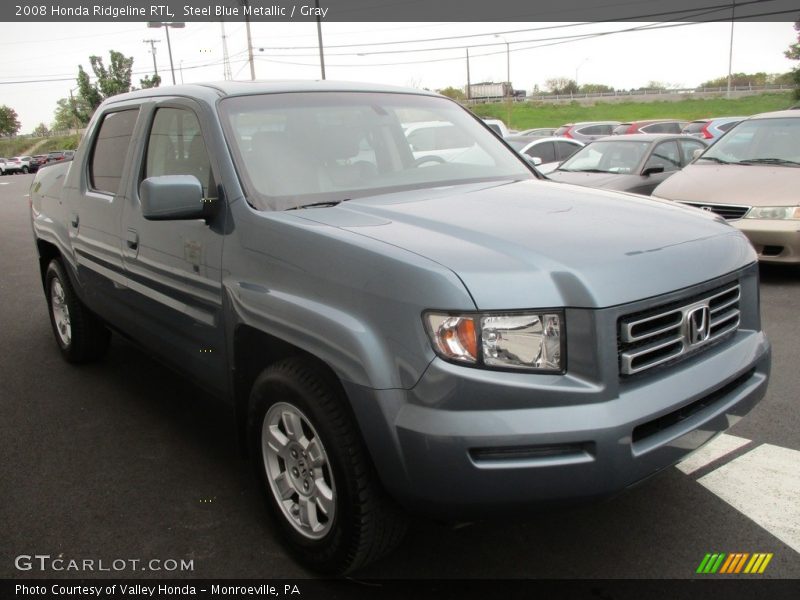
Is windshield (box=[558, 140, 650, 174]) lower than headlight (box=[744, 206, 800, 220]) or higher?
higher

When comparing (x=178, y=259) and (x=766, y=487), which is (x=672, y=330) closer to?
(x=766, y=487)

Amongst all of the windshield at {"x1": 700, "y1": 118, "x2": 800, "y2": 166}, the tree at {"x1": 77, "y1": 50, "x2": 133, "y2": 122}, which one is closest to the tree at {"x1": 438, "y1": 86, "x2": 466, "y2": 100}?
the tree at {"x1": 77, "y1": 50, "x2": 133, "y2": 122}

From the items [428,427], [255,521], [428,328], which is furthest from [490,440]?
[255,521]

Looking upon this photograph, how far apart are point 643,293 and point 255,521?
1.90 metres

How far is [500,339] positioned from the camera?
7.25ft

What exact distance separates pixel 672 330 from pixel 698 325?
0.51 ft

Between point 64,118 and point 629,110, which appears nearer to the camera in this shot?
point 629,110

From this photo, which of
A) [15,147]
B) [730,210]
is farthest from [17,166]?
[730,210]

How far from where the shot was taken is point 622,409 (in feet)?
7.21

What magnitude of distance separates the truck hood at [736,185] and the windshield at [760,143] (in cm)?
22

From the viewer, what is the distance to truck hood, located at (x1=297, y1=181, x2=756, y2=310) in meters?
2.21

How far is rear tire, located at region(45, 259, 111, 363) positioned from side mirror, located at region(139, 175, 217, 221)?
217 centimetres

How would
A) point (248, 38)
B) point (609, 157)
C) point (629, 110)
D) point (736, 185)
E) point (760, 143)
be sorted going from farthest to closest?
point (629, 110) < point (248, 38) < point (609, 157) < point (760, 143) < point (736, 185)

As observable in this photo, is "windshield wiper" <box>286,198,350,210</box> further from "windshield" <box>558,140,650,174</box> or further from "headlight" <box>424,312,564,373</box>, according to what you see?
"windshield" <box>558,140,650,174</box>
